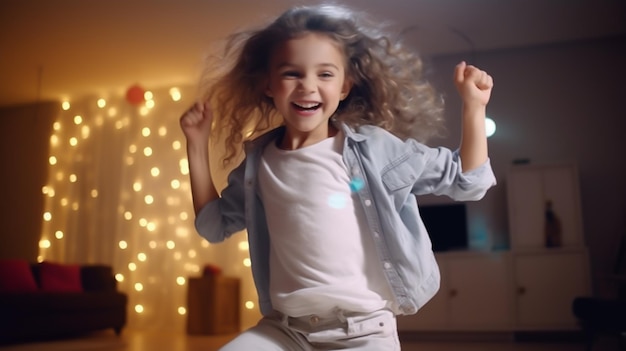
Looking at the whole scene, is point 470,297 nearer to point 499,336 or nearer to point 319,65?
point 499,336

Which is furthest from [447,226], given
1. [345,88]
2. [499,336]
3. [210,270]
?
[345,88]

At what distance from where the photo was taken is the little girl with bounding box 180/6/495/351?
Result: 906 mm

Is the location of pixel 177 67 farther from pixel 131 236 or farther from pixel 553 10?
pixel 553 10

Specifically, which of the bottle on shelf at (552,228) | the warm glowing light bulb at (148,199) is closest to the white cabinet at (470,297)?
the bottle on shelf at (552,228)

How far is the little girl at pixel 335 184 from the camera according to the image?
2.97ft

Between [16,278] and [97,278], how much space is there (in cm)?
63

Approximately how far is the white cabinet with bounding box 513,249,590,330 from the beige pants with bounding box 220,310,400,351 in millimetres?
3150

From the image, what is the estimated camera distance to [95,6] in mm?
3771

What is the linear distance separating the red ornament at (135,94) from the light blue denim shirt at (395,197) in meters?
4.26

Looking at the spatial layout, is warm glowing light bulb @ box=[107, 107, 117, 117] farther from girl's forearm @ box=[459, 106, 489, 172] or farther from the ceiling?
girl's forearm @ box=[459, 106, 489, 172]

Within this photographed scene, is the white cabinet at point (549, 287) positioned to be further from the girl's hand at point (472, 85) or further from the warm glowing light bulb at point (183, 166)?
the girl's hand at point (472, 85)

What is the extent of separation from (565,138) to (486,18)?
111 cm

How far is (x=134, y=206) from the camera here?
17.1ft

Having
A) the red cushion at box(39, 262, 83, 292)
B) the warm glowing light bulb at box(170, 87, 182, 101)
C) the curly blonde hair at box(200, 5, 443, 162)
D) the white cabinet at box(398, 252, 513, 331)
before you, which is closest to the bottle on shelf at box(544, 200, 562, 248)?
the white cabinet at box(398, 252, 513, 331)
